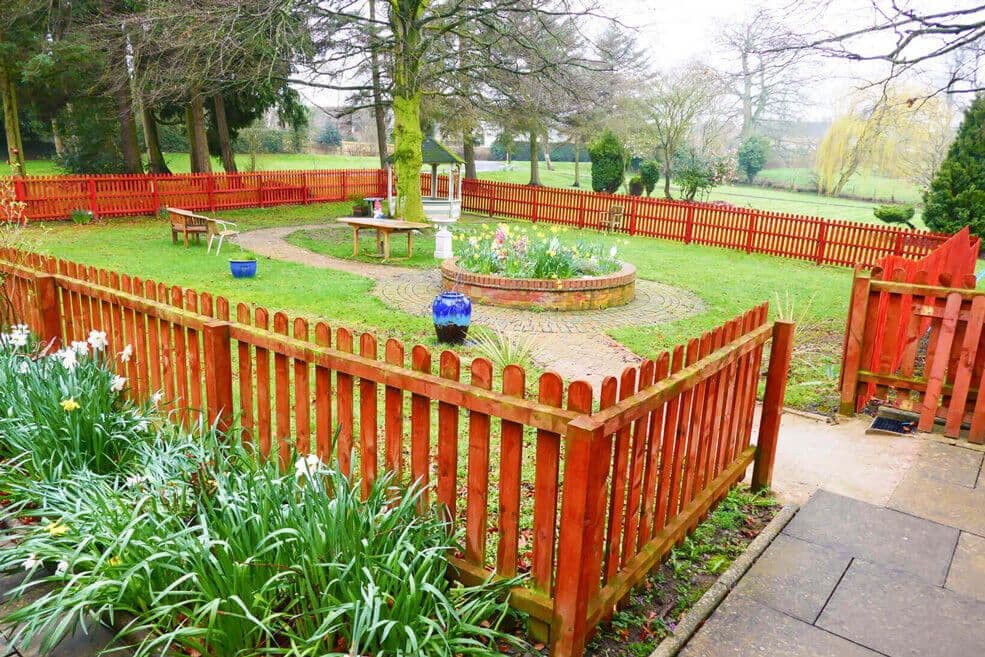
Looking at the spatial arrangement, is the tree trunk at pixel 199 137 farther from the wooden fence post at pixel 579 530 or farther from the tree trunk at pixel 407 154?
the wooden fence post at pixel 579 530

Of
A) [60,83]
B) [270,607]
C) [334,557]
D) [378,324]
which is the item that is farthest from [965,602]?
[60,83]

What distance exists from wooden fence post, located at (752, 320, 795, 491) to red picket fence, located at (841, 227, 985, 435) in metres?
1.74

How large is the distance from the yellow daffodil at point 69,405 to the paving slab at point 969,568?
4261 mm

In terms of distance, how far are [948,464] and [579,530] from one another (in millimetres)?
3332

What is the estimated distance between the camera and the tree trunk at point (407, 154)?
1695 centimetres

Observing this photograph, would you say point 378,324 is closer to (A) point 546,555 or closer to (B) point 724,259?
(A) point 546,555

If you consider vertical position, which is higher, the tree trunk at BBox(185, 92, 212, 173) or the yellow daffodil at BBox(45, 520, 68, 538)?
the tree trunk at BBox(185, 92, 212, 173)

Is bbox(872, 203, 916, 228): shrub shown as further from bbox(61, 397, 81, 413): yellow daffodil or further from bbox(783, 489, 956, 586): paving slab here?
bbox(61, 397, 81, 413): yellow daffodil

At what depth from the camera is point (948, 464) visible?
14.1 feet

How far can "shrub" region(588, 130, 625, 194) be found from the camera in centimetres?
3141

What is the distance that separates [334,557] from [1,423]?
2573mm

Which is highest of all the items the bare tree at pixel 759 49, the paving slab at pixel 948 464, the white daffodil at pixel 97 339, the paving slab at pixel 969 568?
the bare tree at pixel 759 49

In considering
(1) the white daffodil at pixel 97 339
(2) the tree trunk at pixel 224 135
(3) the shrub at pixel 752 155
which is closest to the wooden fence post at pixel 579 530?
(1) the white daffodil at pixel 97 339

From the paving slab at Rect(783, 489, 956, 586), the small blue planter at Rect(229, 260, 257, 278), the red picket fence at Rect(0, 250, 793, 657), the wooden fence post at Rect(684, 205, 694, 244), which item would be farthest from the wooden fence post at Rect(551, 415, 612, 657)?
the wooden fence post at Rect(684, 205, 694, 244)
